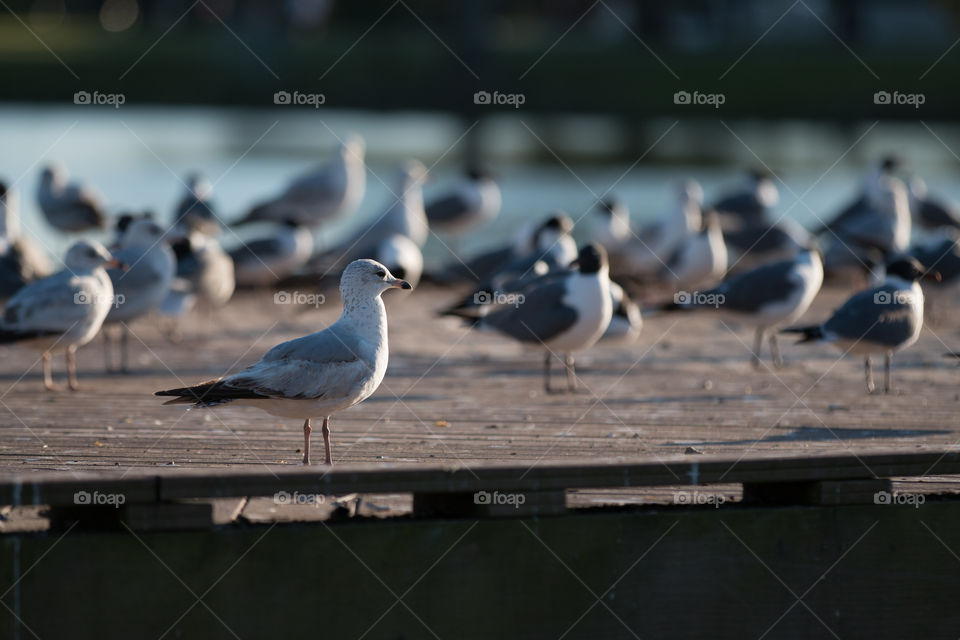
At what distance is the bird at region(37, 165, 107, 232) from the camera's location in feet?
49.8

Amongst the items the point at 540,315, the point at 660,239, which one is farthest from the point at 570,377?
the point at 660,239

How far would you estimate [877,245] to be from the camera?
46.0ft

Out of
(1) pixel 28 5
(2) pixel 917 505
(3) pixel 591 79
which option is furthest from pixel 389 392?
(1) pixel 28 5

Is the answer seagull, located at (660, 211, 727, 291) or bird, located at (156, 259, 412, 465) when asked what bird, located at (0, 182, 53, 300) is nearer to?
bird, located at (156, 259, 412, 465)

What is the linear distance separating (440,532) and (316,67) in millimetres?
39297

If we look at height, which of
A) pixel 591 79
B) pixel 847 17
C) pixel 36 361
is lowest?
pixel 36 361

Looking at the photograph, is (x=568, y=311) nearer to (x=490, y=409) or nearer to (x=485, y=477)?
(x=490, y=409)

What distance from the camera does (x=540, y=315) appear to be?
376 inches

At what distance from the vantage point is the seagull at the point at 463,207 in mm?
17688

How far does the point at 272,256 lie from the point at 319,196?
10.4 ft

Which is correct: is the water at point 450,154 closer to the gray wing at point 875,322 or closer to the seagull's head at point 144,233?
the seagull's head at point 144,233

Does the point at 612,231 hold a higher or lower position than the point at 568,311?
higher

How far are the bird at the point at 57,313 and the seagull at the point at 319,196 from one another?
6670 millimetres

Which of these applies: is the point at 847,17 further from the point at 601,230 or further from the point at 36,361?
the point at 36,361
